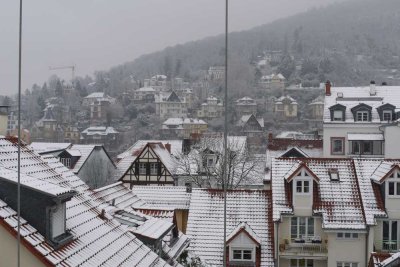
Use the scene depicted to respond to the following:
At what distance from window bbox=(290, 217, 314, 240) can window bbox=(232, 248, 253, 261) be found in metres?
1.88

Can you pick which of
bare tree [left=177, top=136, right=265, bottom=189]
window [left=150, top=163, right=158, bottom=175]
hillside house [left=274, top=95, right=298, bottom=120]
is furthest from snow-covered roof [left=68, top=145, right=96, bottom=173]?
hillside house [left=274, top=95, right=298, bottom=120]

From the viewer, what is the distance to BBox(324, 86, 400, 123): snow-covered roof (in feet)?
133

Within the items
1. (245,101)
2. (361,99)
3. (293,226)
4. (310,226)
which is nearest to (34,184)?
(293,226)

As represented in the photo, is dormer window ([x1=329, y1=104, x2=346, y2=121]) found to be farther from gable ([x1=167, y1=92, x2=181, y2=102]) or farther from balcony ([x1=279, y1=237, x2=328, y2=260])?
gable ([x1=167, y1=92, x2=181, y2=102])

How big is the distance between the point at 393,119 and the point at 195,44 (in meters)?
161

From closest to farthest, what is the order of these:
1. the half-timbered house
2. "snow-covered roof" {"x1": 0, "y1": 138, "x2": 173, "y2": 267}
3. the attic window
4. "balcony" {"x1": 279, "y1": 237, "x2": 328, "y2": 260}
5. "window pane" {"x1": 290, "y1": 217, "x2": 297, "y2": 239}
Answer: "snow-covered roof" {"x1": 0, "y1": 138, "x2": 173, "y2": 267} < "balcony" {"x1": 279, "y1": 237, "x2": 328, "y2": 260} < "window pane" {"x1": 290, "y1": 217, "x2": 297, "y2": 239} < the attic window < the half-timbered house

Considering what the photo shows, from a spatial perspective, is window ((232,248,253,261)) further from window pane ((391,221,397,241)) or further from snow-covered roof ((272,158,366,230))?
window pane ((391,221,397,241))

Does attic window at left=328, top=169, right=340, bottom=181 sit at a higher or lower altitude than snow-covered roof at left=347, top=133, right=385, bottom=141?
lower

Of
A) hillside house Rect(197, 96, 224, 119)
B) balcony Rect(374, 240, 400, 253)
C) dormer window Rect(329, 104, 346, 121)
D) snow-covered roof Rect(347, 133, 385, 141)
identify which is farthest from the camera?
hillside house Rect(197, 96, 224, 119)

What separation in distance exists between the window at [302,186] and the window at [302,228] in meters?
0.95

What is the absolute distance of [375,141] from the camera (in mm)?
38156

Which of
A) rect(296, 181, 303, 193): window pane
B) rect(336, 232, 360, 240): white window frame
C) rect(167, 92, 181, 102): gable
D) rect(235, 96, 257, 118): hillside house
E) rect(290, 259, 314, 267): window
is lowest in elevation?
rect(290, 259, 314, 267): window

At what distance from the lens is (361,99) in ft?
136

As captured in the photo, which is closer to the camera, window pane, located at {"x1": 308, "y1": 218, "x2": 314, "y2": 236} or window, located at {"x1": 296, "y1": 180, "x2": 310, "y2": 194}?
window pane, located at {"x1": 308, "y1": 218, "x2": 314, "y2": 236}
